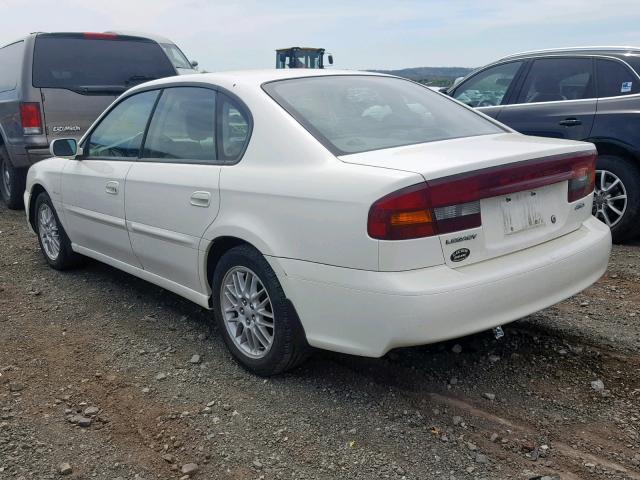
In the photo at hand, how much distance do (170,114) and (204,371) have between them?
1.60m

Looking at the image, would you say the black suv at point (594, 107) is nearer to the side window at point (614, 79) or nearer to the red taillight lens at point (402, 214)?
the side window at point (614, 79)

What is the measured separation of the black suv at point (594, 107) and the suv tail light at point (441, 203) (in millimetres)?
3141

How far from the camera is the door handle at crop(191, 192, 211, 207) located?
3.46 m

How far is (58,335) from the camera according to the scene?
4.10 m

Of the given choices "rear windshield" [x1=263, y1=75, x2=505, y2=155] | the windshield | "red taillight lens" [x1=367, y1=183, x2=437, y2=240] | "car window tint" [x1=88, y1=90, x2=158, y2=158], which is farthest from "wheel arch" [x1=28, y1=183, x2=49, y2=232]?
the windshield

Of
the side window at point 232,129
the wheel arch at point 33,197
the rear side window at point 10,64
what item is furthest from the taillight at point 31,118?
the side window at point 232,129

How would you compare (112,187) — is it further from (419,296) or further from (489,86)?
(489,86)

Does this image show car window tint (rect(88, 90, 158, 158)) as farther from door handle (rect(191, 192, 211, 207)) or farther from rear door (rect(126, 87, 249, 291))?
door handle (rect(191, 192, 211, 207))

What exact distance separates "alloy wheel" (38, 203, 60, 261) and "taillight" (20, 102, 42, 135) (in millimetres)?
2128

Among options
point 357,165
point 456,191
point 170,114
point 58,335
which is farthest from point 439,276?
point 58,335

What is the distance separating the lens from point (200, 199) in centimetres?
350

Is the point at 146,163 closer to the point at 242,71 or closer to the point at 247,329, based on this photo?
the point at 242,71

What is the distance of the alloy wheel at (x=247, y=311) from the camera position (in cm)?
331

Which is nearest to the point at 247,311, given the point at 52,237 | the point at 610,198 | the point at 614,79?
the point at 52,237
